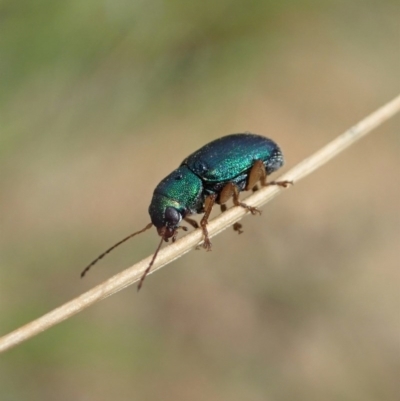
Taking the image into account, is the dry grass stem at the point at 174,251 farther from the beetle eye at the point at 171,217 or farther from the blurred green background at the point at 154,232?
the blurred green background at the point at 154,232

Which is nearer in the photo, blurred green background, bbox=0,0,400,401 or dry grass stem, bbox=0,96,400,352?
dry grass stem, bbox=0,96,400,352

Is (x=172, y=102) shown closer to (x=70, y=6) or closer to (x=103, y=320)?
(x=70, y=6)

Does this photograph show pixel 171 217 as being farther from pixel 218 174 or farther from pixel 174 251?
pixel 174 251

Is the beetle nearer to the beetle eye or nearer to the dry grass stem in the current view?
the beetle eye

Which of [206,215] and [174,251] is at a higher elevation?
[174,251]

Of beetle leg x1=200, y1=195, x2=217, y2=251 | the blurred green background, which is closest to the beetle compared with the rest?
beetle leg x1=200, y1=195, x2=217, y2=251

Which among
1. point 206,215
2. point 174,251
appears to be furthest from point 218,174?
point 174,251

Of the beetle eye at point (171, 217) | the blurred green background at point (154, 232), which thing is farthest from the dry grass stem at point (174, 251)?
the blurred green background at point (154, 232)
